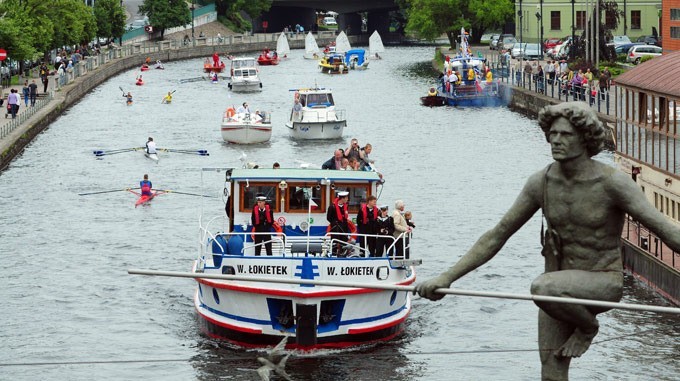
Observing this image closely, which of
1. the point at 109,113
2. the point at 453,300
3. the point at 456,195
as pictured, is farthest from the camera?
the point at 109,113

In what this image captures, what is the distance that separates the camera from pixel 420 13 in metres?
150

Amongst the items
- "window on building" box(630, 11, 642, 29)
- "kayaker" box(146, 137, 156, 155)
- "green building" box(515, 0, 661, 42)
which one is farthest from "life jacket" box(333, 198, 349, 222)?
"window on building" box(630, 11, 642, 29)

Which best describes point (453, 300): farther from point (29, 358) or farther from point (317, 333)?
point (29, 358)

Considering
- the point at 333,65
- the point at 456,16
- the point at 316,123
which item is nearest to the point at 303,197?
the point at 316,123

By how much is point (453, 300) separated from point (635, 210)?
29.1m

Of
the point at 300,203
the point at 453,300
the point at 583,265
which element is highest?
the point at 583,265

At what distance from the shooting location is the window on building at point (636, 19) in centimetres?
13325

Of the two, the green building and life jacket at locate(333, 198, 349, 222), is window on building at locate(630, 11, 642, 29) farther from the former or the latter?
life jacket at locate(333, 198, 349, 222)

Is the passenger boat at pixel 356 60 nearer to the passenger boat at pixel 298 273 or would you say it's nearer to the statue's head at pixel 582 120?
the passenger boat at pixel 298 273

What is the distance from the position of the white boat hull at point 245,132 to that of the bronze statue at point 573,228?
6474 cm

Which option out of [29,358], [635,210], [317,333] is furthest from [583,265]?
[29,358]

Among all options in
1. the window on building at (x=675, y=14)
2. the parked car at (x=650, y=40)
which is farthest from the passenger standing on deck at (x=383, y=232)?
the parked car at (x=650, y=40)

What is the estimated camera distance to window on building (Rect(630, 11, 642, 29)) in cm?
13325

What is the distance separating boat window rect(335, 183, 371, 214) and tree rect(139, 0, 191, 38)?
13237cm
